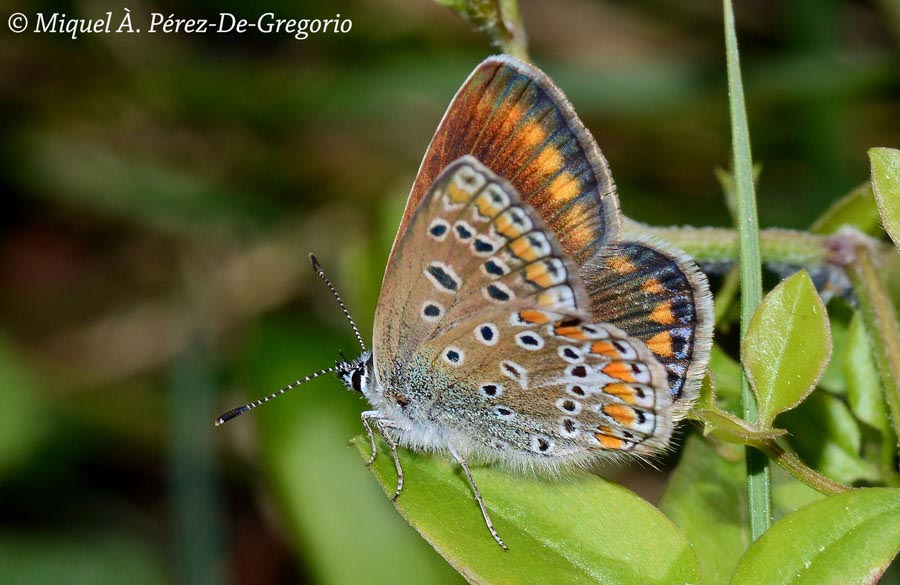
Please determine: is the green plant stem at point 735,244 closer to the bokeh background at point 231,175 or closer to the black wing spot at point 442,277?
the black wing spot at point 442,277

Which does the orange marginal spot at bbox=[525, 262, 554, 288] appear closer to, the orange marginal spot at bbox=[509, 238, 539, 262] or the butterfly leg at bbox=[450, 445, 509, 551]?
the orange marginal spot at bbox=[509, 238, 539, 262]

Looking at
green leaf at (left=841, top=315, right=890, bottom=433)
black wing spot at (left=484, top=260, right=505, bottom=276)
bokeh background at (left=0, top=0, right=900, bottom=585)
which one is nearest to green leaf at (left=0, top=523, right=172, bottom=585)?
bokeh background at (left=0, top=0, right=900, bottom=585)

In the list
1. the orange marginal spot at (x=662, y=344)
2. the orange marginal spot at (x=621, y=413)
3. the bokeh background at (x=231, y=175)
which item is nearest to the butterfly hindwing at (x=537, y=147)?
the orange marginal spot at (x=662, y=344)

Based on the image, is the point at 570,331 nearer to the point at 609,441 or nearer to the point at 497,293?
the point at 497,293

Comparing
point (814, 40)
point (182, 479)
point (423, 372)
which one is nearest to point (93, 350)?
point (182, 479)

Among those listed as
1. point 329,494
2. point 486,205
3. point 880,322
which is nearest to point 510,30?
point 486,205

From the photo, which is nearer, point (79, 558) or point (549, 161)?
point (549, 161)

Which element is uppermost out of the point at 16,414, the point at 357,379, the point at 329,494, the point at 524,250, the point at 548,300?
the point at 524,250
